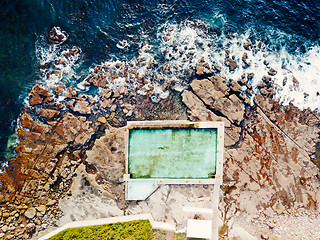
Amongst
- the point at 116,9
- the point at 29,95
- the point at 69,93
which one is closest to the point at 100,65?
the point at 69,93

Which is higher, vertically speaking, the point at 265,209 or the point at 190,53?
the point at 190,53

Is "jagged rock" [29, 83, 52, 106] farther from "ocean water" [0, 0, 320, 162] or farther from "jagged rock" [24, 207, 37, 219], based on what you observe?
"jagged rock" [24, 207, 37, 219]

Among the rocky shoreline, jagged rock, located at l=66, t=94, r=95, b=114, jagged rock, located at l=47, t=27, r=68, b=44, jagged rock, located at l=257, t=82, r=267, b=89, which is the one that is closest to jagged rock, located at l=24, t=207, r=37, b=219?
the rocky shoreline

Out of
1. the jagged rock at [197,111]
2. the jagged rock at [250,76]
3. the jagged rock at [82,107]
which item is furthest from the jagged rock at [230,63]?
the jagged rock at [82,107]

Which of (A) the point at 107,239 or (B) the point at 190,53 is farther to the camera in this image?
(B) the point at 190,53

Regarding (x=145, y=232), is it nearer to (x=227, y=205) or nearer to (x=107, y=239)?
(x=107, y=239)

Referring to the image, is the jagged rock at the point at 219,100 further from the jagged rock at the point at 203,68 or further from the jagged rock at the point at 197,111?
the jagged rock at the point at 203,68
